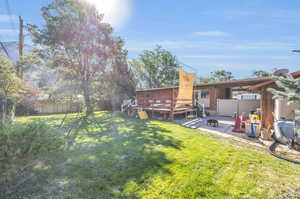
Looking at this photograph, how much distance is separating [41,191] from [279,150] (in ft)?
17.4

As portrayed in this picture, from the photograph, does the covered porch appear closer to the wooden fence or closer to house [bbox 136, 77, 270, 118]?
house [bbox 136, 77, 270, 118]

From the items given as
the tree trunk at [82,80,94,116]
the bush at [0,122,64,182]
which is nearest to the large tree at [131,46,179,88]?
the tree trunk at [82,80,94,116]

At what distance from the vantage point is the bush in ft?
6.86

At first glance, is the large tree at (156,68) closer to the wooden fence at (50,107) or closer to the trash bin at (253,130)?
the wooden fence at (50,107)

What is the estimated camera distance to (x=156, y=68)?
2570 cm

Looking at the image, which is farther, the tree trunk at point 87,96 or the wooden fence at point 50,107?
the wooden fence at point 50,107

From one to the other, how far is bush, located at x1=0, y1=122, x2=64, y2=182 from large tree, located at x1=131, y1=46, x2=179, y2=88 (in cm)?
2295

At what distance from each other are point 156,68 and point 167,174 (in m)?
24.2

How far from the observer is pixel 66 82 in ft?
41.3

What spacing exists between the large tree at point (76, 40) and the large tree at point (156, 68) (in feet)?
43.8

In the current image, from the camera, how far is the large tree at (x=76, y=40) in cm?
1027

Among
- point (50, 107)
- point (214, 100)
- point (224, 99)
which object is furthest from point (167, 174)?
point (50, 107)

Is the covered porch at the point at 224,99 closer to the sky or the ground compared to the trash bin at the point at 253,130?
closer to the sky

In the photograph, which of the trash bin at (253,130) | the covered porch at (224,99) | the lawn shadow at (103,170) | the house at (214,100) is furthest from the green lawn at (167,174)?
the covered porch at (224,99)
